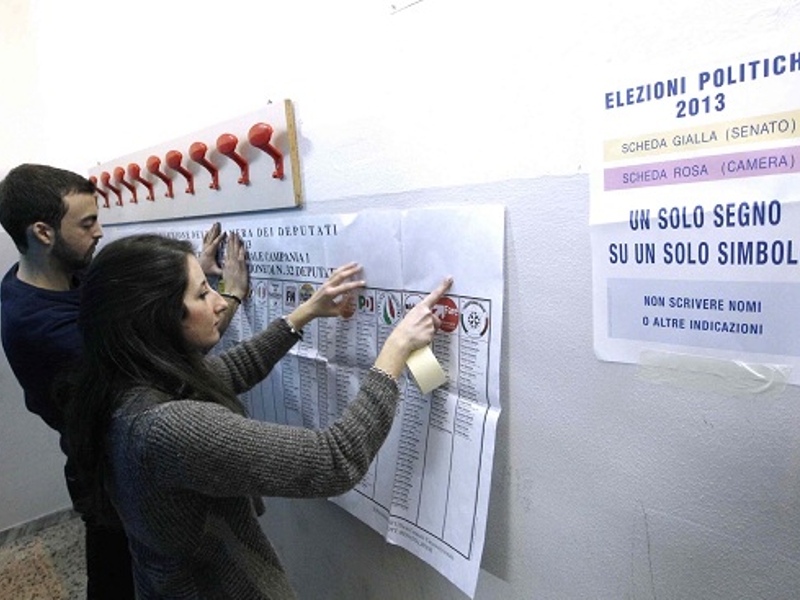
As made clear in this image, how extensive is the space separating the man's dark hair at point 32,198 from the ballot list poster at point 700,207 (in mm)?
1238

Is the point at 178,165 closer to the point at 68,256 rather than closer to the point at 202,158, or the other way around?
the point at 202,158

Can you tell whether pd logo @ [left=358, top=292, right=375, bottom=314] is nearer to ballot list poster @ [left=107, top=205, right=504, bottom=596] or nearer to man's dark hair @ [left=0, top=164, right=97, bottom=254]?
ballot list poster @ [left=107, top=205, right=504, bottom=596]

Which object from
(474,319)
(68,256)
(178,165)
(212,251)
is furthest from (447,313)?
(68,256)

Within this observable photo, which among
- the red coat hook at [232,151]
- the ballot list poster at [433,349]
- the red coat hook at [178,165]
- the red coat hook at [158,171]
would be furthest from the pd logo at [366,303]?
the red coat hook at [158,171]

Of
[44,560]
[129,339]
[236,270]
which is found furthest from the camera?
[44,560]

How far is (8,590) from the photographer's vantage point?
1.83 m

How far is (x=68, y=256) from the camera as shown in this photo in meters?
1.24

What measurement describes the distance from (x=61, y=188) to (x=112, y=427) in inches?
31.8

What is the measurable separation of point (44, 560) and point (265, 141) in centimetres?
204

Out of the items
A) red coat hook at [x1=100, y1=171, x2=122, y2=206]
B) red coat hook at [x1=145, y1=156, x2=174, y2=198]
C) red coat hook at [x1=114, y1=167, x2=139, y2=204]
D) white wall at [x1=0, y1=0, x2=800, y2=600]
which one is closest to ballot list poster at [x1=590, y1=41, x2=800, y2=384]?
white wall at [x1=0, y1=0, x2=800, y2=600]

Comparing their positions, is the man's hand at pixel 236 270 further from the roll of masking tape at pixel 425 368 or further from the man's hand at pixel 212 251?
the roll of masking tape at pixel 425 368

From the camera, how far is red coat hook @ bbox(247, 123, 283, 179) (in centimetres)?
91

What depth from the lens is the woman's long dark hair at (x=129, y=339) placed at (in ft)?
2.33

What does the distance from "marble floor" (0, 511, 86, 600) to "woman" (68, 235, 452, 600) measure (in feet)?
4.67
